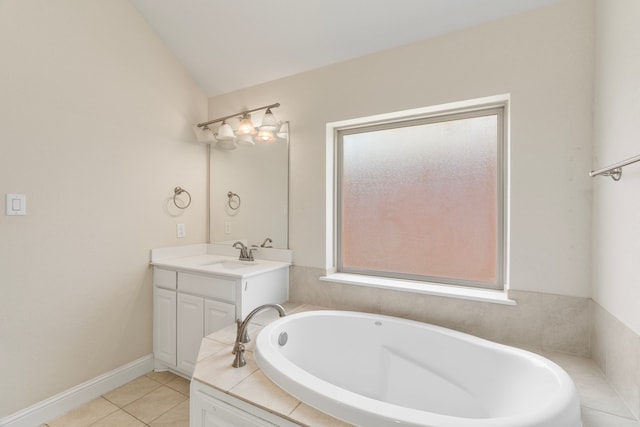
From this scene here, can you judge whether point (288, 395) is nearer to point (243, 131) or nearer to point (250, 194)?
point (250, 194)

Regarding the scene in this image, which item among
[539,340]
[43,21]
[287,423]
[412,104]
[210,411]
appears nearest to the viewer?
[287,423]

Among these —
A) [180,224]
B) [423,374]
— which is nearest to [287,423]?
[423,374]

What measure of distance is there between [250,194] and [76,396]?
177 cm

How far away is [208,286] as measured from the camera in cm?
201

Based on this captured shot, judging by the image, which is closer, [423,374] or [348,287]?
[423,374]

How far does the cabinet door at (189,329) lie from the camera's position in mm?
2041

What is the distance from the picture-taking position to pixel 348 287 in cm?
208

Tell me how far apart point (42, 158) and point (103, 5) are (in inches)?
44.7

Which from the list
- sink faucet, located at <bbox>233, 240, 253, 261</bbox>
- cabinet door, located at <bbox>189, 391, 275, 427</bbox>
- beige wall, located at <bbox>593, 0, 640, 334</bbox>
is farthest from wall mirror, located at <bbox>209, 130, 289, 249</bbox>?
beige wall, located at <bbox>593, 0, 640, 334</bbox>

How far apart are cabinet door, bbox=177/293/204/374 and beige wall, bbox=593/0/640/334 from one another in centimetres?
222

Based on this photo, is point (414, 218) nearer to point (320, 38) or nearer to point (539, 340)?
point (539, 340)

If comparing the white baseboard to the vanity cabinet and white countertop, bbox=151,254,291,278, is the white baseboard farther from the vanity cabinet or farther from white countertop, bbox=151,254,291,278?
white countertop, bbox=151,254,291,278

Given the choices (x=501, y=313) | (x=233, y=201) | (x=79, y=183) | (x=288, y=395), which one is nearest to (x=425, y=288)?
(x=501, y=313)

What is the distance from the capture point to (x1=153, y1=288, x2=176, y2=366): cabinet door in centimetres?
218
